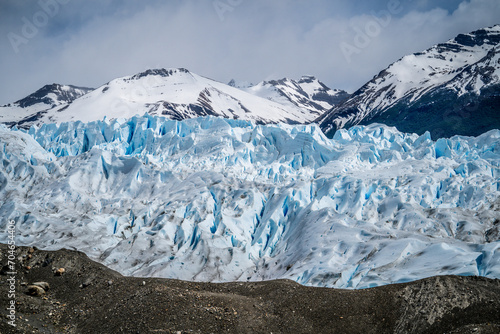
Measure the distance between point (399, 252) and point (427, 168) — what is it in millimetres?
22945

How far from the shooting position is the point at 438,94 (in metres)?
92.9

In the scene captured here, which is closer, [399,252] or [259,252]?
[399,252]

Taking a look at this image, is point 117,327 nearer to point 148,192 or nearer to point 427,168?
point 148,192

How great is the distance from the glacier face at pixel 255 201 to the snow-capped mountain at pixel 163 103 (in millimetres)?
60530

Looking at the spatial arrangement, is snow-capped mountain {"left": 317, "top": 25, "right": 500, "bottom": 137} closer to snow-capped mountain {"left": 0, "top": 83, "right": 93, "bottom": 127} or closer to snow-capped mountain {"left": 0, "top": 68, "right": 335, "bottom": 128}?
snow-capped mountain {"left": 0, "top": 68, "right": 335, "bottom": 128}

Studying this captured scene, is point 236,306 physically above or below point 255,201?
above

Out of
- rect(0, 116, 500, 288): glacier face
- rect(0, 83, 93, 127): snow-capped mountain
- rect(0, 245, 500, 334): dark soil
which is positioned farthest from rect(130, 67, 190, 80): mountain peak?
rect(0, 245, 500, 334): dark soil

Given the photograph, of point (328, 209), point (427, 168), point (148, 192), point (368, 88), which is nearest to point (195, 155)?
point (148, 192)

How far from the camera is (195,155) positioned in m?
52.9

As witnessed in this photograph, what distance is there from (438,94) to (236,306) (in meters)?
93.7

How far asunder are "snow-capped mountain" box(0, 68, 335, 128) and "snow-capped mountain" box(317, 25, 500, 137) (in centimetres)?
3724

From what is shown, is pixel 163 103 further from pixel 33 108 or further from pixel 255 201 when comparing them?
pixel 255 201

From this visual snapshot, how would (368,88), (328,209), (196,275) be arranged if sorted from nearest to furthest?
1. (196,275)
2. (328,209)
3. (368,88)

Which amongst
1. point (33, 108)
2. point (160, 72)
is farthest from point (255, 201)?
point (33, 108)
